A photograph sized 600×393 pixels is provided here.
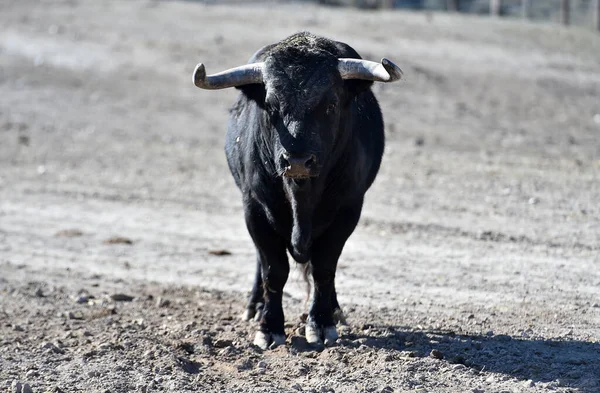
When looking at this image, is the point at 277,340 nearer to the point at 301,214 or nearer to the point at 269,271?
the point at 269,271

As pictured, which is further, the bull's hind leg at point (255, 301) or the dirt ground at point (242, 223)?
the bull's hind leg at point (255, 301)

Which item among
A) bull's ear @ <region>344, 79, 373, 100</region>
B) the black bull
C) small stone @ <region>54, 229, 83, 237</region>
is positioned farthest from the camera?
small stone @ <region>54, 229, 83, 237</region>

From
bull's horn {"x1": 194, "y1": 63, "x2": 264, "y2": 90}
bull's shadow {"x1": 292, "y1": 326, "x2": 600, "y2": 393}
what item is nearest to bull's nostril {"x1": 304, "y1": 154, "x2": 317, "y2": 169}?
bull's horn {"x1": 194, "y1": 63, "x2": 264, "y2": 90}

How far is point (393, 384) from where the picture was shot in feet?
21.0

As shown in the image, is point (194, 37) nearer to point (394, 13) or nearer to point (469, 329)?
point (394, 13)

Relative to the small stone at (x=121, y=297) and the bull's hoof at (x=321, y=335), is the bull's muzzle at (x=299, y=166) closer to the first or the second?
the bull's hoof at (x=321, y=335)

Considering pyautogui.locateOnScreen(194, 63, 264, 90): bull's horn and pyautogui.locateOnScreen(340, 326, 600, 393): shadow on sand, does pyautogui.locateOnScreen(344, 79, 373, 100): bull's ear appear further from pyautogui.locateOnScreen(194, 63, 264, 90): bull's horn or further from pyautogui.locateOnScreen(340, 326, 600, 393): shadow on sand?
pyautogui.locateOnScreen(340, 326, 600, 393): shadow on sand

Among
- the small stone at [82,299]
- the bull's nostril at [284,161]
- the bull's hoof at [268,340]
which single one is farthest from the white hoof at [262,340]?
the small stone at [82,299]

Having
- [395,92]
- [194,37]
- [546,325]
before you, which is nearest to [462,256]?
[546,325]

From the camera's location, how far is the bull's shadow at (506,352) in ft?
21.3

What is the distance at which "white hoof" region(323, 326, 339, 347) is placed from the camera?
24.4 ft

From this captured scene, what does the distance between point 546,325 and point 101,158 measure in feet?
32.8

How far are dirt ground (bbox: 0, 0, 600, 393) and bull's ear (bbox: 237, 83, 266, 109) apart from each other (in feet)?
6.14

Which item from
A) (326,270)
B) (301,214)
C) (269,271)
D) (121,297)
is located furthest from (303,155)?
(121,297)
